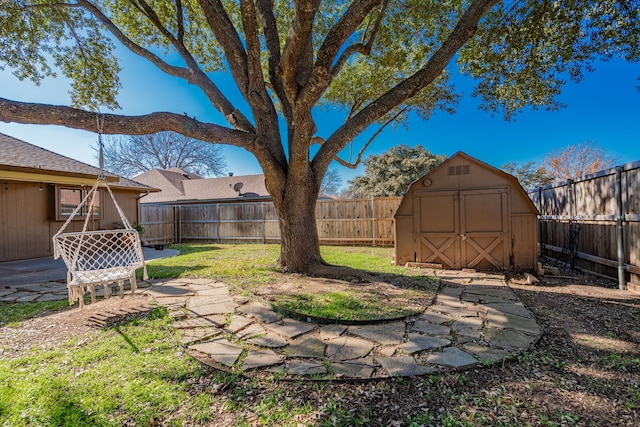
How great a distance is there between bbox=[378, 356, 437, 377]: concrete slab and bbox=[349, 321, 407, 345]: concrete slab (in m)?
0.30

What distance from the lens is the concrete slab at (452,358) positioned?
237cm

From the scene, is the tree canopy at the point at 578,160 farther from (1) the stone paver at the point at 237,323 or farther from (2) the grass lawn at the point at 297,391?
(1) the stone paver at the point at 237,323

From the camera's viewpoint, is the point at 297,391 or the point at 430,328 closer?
the point at 297,391

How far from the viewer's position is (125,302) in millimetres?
4051

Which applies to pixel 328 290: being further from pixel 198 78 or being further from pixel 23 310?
pixel 198 78

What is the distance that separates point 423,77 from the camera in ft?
15.5

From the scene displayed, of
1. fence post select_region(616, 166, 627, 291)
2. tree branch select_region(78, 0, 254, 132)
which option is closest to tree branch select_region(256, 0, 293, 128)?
tree branch select_region(78, 0, 254, 132)

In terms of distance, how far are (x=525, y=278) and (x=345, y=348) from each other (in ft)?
15.6

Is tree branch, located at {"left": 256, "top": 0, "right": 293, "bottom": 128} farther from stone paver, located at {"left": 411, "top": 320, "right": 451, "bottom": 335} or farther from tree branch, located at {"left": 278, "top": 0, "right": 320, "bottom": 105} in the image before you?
stone paver, located at {"left": 411, "top": 320, "right": 451, "bottom": 335}

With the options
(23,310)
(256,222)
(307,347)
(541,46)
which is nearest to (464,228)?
(541,46)

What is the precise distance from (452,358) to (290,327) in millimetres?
1639

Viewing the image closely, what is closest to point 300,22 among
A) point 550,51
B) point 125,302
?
point 125,302

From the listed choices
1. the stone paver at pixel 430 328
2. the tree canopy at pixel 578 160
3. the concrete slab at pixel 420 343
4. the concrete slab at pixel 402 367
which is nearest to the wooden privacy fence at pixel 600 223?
the stone paver at pixel 430 328

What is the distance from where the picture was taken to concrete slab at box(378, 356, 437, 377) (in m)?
2.25
